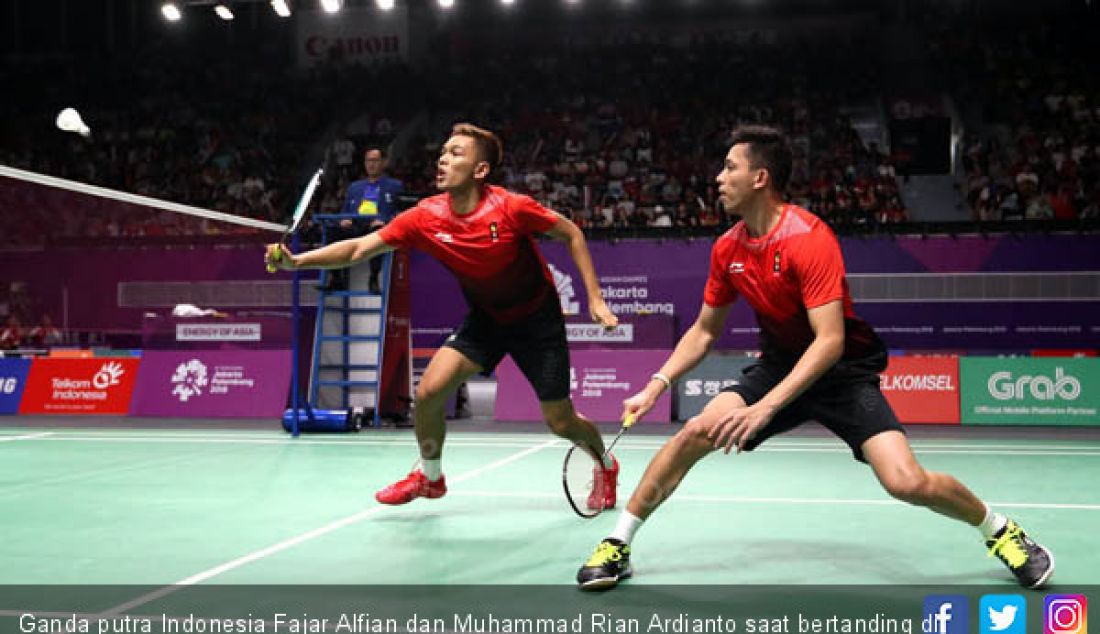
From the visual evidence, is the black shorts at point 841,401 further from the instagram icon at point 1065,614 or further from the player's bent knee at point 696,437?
the instagram icon at point 1065,614

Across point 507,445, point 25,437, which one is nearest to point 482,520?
point 507,445

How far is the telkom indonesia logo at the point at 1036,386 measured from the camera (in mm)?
11930

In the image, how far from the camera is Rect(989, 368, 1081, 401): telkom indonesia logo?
11.9 meters

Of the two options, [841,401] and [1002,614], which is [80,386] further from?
[1002,614]

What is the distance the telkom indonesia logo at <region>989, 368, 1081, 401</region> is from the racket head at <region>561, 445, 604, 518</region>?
307 inches

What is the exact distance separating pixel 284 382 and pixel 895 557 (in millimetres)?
9680

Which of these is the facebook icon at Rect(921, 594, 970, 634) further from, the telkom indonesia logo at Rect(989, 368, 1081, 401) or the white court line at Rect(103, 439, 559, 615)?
the telkom indonesia logo at Rect(989, 368, 1081, 401)

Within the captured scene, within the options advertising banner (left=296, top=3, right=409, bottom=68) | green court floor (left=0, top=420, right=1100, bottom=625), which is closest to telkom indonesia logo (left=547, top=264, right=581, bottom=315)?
green court floor (left=0, top=420, right=1100, bottom=625)

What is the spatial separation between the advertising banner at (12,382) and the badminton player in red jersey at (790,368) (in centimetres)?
1251

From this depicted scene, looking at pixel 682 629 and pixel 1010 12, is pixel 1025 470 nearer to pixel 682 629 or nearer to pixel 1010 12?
pixel 682 629

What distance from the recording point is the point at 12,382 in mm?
14312

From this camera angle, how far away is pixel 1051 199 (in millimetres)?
18531

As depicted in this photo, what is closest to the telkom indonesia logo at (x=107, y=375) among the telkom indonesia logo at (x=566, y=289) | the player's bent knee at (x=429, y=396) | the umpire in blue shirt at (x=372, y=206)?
the umpire in blue shirt at (x=372, y=206)

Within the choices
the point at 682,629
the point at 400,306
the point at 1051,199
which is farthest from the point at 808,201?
the point at 682,629
